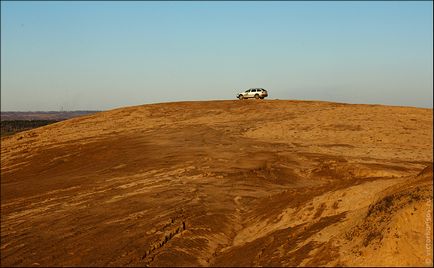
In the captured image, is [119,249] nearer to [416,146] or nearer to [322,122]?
[416,146]

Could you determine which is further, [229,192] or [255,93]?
[255,93]

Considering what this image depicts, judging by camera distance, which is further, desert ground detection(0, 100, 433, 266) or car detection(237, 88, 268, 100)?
car detection(237, 88, 268, 100)

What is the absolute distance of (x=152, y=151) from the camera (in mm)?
23703

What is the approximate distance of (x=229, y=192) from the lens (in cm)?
1584

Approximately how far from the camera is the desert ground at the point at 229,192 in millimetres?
9188

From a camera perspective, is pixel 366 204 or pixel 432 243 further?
pixel 366 204

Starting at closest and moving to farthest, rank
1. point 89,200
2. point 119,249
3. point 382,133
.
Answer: point 119,249, point 89,200, point 382,133

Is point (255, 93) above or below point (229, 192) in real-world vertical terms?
above

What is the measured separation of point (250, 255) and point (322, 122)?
2218 centimetres

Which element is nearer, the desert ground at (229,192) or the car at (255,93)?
the desert ground at (229,192)

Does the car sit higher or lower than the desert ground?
higher

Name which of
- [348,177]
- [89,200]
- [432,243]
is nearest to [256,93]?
[348,177]

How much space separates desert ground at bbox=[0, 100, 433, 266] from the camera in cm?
919

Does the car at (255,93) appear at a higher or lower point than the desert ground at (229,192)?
higher
